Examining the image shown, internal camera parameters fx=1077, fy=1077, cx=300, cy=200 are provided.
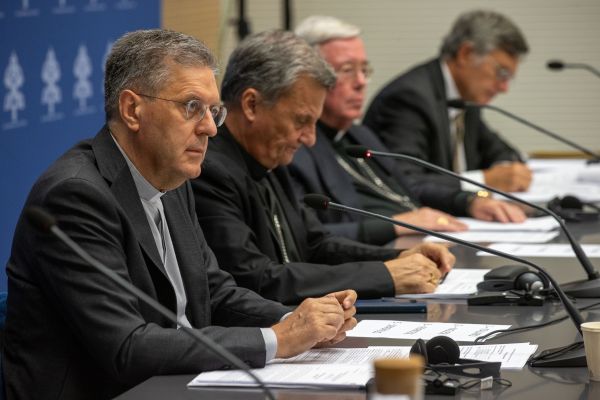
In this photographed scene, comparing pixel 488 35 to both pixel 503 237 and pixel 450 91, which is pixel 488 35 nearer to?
pixel 450 91

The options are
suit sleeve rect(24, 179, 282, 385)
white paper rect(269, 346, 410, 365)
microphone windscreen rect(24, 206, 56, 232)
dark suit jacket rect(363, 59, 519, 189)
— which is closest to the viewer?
microphone windscreen rect(24, 206, 56, 232)

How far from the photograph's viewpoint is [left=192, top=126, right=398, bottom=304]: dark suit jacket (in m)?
2.78

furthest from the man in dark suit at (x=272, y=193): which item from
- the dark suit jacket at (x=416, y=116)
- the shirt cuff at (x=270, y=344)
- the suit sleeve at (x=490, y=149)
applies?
the suit sleeve at (x=490, y=149)

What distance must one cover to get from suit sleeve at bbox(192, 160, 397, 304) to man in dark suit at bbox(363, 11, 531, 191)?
2299 mm

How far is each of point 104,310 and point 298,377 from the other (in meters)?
0.37

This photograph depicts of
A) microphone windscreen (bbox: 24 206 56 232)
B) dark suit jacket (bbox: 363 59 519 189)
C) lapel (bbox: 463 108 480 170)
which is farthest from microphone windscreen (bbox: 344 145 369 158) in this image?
lapel (bbox: 463 108 480 170)

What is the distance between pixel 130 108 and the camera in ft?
7.36

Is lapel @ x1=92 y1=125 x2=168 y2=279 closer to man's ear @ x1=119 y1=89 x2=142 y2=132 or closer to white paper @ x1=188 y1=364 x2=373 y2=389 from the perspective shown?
man's ear @ x1=119 y1=89 x2=142 y2=132

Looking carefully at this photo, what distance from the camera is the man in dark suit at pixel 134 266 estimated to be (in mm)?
1966

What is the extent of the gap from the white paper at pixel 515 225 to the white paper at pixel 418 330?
168cm

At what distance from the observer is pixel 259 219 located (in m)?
2.98

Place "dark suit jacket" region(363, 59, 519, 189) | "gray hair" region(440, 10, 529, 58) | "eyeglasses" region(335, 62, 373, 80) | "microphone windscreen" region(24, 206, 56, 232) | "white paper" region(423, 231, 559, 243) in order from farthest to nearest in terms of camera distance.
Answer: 1. "gray hair" region(440, 10, 529, 58)
2. "dark suit jacket" region(363, 59, 519, 189)
3. "eyeglasses" region(335, 62, 373, 80)
4. "white paper" region(423, 231, 559, 243)
5. "microphone windscreen" region(24, 206, 56, 232)

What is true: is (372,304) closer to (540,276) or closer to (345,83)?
(540,276)

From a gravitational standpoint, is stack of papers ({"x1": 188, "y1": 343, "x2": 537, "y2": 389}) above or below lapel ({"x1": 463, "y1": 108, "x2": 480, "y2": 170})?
above
